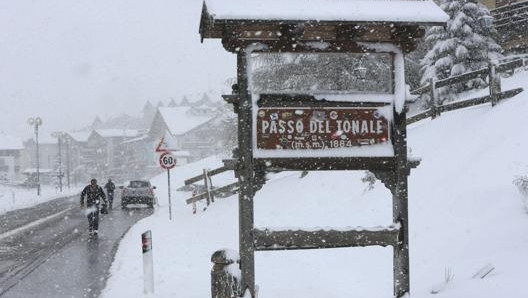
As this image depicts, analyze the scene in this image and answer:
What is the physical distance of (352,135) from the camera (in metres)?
5.86

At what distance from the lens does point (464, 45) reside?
21797 millimetres

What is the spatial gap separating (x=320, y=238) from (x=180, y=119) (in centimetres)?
7706

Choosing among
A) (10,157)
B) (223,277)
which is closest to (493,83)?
(223,277)

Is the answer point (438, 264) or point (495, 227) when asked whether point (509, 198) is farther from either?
point (438, 264)

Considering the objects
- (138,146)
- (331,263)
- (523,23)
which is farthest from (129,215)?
(138,146)

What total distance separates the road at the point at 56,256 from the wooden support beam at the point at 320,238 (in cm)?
386

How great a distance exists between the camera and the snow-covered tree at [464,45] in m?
21.5

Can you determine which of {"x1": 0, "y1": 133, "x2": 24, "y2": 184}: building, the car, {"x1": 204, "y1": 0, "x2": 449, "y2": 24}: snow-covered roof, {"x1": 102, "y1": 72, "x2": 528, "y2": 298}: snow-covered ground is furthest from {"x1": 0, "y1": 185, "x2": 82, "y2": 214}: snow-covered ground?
{"x1": 0, "y1": 133, "x2": 24, "y2": 184}: building

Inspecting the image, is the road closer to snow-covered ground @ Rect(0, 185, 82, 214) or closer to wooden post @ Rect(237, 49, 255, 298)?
wooden post @ Rect(237, 49, 255, 298)

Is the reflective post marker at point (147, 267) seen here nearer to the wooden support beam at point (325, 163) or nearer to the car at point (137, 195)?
the wooden support beam at point (325, 163)

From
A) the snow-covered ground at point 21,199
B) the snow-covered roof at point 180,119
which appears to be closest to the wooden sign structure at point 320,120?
the snow-covered ground at point 21,199

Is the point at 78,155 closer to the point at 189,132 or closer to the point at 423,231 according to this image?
the point at 189,132

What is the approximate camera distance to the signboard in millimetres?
5770

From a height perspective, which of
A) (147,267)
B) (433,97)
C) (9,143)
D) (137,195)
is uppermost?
(433,97)
